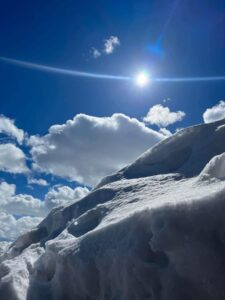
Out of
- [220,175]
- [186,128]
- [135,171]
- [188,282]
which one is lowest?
[188,282]

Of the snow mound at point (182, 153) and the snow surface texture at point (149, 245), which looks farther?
the snow mound at point (182, 153)

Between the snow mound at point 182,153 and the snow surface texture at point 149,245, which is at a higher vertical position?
the snow mound at point 182,153

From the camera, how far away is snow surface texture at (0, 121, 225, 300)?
10.3m

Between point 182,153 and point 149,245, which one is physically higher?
point 182,153

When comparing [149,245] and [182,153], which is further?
[182,153]

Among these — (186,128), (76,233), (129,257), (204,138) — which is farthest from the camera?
(186,128)

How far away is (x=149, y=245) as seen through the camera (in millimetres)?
11727

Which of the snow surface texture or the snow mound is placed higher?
the snow mound

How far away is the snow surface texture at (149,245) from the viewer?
10297 mm

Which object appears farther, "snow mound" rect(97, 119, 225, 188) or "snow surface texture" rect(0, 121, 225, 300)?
"snow mound" rect(97, 119, 225, 188)

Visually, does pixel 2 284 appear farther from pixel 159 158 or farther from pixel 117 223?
pixel 159 158

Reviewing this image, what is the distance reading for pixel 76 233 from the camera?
18172 mm

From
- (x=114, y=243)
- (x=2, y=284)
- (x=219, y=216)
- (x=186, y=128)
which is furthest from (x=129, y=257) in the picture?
(x=186, y=128)

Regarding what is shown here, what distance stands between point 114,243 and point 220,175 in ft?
15.0
